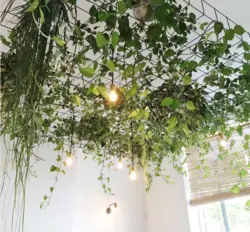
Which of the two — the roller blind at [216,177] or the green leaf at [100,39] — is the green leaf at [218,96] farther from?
the roller blind at [216,177]

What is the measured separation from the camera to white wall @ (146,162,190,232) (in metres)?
4.03

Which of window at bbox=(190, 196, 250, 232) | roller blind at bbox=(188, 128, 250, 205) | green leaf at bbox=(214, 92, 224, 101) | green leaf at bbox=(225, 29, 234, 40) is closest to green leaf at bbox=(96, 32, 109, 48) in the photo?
green leaf at bbox=(225, 29, 234, 40)

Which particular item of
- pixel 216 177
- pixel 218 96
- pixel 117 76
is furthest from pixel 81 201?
pixel 218 96

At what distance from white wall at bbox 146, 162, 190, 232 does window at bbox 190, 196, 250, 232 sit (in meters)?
0.15

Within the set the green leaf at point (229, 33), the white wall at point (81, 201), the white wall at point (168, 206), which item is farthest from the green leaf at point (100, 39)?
the white wall at point (168, 206)

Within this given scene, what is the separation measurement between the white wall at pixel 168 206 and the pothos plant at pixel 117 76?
1304 millimetres

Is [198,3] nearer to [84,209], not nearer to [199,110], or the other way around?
[199,110]

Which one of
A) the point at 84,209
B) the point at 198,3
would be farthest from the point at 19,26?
the point at 84,209

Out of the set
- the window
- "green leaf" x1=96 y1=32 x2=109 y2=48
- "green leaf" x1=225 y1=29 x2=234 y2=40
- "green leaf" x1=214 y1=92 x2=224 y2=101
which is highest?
"green leaf" x1=214 y1=92 x2=224 y2=101

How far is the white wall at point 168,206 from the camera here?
403 centimetres

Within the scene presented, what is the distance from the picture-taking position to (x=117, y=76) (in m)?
2.03

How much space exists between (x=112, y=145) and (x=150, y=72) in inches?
50.4

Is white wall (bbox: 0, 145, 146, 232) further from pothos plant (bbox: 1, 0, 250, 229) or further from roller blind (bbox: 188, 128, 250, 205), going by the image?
roller blind (bbox: 188, 128, 250, 205)

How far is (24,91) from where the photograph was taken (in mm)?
999
